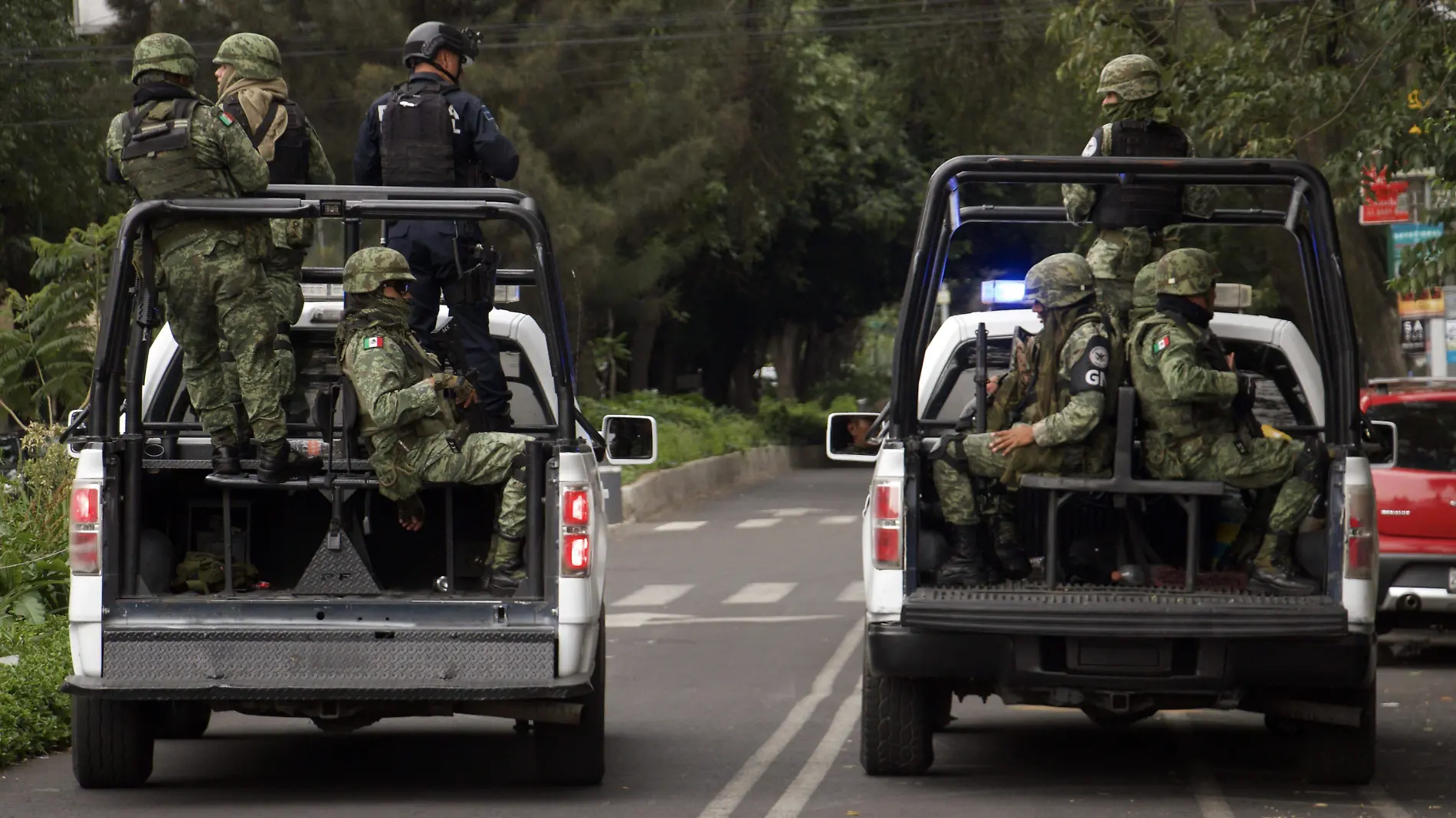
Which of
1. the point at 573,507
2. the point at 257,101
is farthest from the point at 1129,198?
the point at 257,101

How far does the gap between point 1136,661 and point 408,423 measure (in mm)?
2722

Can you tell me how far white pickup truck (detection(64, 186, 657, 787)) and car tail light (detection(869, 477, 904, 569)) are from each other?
3.38 ft

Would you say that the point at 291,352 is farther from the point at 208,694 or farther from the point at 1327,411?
the point at 1327,411

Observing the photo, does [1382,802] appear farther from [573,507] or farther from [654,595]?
[654,595]

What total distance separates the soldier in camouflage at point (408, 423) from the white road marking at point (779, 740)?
1.11 meters

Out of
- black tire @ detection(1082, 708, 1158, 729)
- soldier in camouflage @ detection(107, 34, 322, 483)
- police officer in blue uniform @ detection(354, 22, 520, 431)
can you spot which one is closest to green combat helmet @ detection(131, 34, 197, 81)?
soldier in camouflage @ detection(107, 34, 322, 483)

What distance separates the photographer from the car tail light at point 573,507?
7.66m

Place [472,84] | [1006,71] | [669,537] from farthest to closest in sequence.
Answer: [1006,71] < [472,84] < [669,537]

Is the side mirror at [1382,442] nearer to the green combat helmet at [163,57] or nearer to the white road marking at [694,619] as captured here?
the green combat helmet at [163,57]

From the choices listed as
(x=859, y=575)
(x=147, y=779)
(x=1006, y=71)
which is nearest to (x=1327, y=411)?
(x=147, y=779)

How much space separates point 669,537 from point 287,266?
1503cm

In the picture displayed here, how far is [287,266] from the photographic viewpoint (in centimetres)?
861

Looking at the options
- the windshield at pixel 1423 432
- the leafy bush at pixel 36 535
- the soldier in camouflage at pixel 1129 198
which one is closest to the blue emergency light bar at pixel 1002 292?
the soldier in camouflage at pixel 1129 198

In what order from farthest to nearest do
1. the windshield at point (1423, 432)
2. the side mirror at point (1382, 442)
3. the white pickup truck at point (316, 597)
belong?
→ the windshield at point (1423, 432) < the side mirror at point (1382, 442) < the white pickup truck at point (316, 597)
